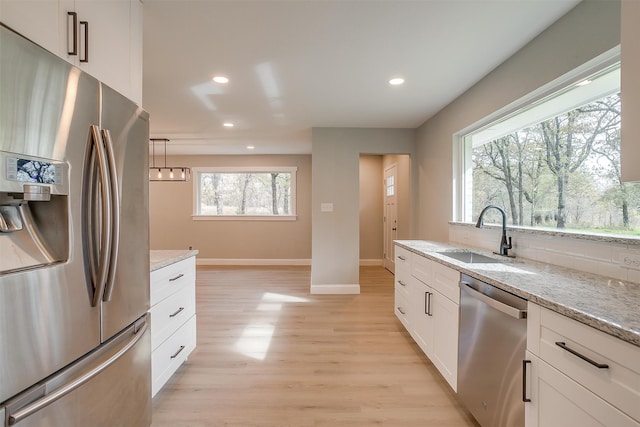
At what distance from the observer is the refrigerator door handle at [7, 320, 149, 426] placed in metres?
0.82

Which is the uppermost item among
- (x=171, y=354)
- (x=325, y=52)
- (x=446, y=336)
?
(x=325, y=52)

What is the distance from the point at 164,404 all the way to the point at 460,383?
6.17ft

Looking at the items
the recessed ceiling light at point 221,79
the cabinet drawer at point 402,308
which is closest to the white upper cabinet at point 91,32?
the recessed ceiling light at point 221,79

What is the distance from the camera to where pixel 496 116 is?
2.57m

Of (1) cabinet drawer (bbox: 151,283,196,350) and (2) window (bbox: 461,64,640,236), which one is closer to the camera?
(2) window (bbox: 461,64,640,236)

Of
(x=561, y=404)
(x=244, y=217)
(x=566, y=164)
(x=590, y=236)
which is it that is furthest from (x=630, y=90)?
(x=244, y=217)

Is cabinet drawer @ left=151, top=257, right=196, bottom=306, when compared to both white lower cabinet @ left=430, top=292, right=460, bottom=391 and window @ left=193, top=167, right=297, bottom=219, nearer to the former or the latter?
white lower cabinet @ left=430, top=292, right=460, bottom=391

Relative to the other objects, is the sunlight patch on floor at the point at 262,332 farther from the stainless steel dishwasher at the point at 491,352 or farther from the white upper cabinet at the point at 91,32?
the white upper cabinet at the point at 91,32

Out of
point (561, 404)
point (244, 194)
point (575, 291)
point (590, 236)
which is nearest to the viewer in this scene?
point (561, 404)

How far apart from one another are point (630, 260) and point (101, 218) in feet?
A: 7.67

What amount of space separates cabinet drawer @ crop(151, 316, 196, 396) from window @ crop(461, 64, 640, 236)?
2758 mm

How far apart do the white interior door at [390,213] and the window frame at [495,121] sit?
216 cm

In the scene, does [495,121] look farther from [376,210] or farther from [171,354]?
[376,210]

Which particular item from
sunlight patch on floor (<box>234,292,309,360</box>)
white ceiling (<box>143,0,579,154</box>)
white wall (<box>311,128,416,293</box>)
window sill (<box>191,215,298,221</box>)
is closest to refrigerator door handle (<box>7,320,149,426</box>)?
sunlight patch on floor (<box>234,292,309,360</box>)
